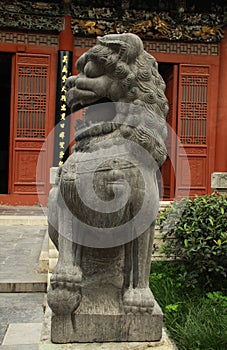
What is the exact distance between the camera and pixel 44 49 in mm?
9047

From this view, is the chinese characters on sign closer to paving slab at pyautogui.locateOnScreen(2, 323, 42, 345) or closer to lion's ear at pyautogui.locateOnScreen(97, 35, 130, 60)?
paving slab at pyautogui.locateOnScreen(2, 323, 42, 345)

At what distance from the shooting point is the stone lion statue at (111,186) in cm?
176

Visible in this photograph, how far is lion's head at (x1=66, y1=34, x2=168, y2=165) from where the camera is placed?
176 cm

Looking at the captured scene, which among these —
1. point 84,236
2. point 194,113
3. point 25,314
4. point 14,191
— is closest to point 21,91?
point 14,191

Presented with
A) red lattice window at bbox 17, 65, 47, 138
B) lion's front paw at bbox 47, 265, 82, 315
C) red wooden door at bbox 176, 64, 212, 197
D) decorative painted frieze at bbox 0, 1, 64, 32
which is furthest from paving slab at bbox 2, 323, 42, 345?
decorative painted frieze at bbox 0, 1, 64, 32

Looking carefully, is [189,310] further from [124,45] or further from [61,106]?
[61,106]

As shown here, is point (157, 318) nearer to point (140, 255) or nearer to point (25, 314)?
point (140, 255)

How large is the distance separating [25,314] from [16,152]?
5.79 m

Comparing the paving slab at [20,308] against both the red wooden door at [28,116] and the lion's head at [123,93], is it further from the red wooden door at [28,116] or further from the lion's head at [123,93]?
the red wooden door at [28,116]

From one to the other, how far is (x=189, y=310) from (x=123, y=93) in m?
2.07

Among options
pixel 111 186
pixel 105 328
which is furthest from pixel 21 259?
pixel 111 186

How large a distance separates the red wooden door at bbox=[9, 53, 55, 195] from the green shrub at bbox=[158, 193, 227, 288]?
5.12 meters

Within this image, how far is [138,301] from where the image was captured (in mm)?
1787

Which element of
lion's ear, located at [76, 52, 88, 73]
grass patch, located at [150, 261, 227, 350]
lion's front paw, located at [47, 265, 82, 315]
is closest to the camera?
lion's front paw, located at [47, 265, 82, 315]
